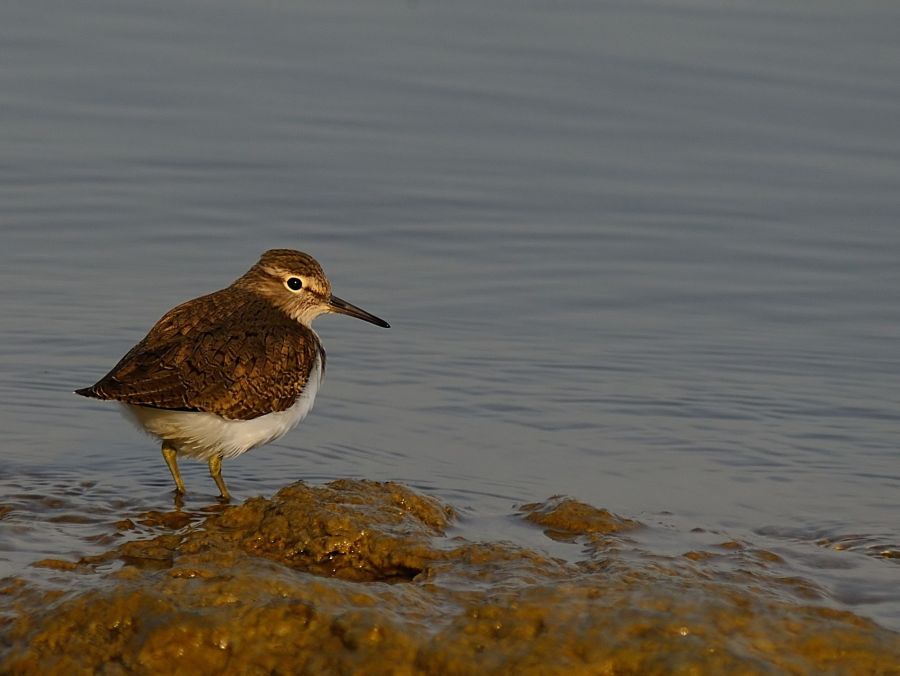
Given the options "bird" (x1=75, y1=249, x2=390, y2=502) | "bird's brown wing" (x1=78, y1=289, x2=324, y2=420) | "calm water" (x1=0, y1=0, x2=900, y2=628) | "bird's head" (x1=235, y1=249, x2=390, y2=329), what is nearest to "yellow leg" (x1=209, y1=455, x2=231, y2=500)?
"bird" (x1=75, y1=249, x2=390, y2=502)

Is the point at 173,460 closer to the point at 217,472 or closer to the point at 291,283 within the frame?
the point at 217,472

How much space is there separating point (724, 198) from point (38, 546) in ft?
23.7

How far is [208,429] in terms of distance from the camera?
285 inches

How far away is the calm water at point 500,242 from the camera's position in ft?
25.7

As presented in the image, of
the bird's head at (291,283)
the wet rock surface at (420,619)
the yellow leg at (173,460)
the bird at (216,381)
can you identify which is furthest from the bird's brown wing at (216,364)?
the wet rock surface at (420,619)

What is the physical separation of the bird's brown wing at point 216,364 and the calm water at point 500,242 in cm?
53

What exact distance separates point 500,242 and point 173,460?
4482mm

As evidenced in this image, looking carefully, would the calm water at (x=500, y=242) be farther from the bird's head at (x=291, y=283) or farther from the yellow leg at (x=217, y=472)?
the bird's head at (x=291, y=283)

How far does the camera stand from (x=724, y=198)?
39.6ft

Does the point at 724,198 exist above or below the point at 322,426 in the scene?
above

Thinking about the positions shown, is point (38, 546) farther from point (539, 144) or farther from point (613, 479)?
point (539, 144)

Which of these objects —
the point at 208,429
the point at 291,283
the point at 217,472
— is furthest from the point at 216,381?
the point at 291,283

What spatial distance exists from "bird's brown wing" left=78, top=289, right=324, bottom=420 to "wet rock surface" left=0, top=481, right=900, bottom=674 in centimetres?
122

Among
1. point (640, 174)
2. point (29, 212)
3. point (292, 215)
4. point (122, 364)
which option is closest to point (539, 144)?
point (640, 174)
